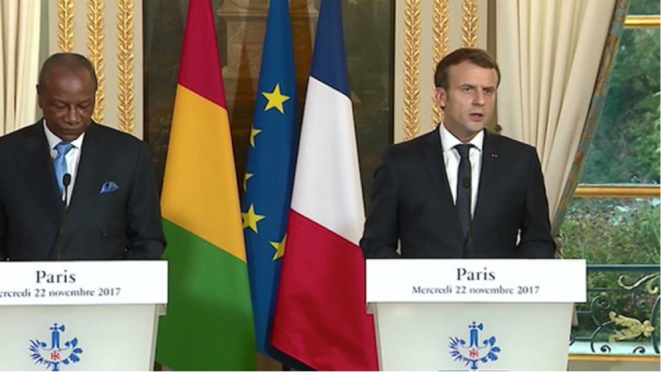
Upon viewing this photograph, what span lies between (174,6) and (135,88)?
41 centimetres

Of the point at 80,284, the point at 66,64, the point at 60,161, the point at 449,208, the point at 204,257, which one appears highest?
the point at 66,64

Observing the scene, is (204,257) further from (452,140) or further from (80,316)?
(80,316)

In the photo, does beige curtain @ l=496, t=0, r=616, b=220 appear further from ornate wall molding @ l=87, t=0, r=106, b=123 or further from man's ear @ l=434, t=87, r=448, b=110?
ornate wall molding @ l=87, t=0, r=106, b=123

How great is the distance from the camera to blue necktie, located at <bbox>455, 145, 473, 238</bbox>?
295 cm

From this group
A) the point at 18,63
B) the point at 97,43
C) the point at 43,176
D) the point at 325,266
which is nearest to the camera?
the point at 43,176

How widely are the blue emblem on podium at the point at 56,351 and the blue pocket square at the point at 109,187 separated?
78cm

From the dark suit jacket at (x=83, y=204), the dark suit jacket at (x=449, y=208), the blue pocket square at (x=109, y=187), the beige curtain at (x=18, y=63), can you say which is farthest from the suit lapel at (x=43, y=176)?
the beige curtain at (x=18, y=63)

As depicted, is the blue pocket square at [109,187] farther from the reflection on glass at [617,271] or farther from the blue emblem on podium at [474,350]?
the reflection on glass at [617,271]

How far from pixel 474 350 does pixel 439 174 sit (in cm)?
80

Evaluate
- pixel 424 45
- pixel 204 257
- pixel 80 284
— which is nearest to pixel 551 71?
pixel 424 45

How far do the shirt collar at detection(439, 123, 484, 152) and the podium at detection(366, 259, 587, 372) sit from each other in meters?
0.75

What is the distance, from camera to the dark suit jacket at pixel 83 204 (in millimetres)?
3033

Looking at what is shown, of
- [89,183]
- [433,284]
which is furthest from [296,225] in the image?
[433,284]

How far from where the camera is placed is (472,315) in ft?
7.75
